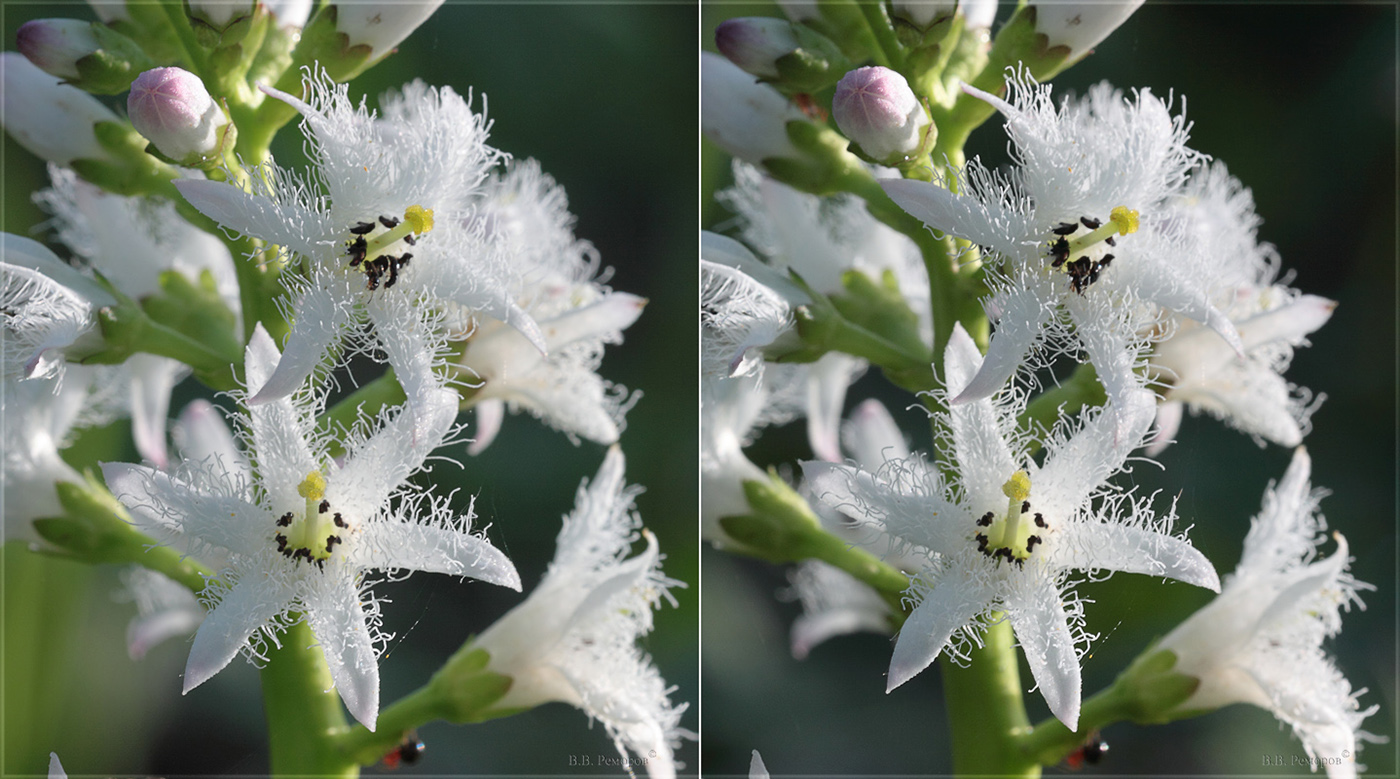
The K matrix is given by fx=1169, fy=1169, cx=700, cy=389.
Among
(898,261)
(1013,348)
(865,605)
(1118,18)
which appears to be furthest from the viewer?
(865,605)

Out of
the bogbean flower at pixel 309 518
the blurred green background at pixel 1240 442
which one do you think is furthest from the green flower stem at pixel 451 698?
the blurred green background at pixel 1240 442

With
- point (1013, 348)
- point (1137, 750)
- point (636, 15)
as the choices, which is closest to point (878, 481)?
point (1013, 348)

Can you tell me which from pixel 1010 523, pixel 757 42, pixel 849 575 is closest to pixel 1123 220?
pixel 1010 523

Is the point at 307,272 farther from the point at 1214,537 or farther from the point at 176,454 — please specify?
the point at 1214,537

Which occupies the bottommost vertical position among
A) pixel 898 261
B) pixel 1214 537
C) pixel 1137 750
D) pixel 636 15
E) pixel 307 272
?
pixel 1137 750

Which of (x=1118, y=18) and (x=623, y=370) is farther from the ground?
(x=1118, y=18)

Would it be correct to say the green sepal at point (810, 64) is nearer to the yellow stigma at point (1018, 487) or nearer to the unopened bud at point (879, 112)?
the unopened bud at point (879, 112)
